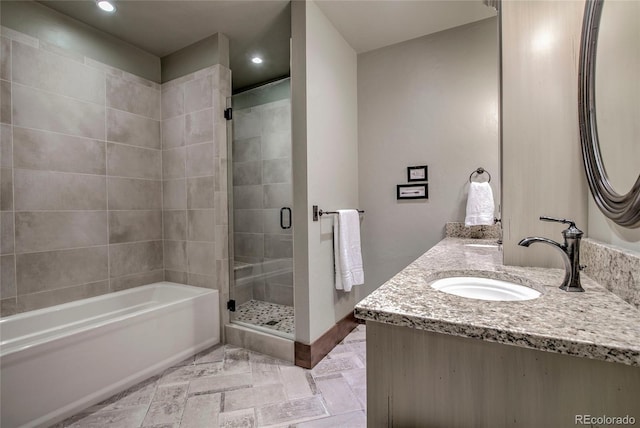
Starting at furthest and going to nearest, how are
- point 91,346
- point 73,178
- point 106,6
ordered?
point 73,178 → point 106,6 → point 91,346

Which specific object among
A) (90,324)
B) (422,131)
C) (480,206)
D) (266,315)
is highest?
(422,131)

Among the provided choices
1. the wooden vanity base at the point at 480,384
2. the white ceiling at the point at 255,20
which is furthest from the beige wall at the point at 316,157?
the wooden vanity base at the point at 480,384

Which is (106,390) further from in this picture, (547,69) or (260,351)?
(547,69)

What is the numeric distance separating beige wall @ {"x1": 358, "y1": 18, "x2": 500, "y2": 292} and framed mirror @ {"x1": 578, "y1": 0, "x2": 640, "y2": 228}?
1.26 meters

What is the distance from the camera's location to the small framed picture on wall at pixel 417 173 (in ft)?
7.68

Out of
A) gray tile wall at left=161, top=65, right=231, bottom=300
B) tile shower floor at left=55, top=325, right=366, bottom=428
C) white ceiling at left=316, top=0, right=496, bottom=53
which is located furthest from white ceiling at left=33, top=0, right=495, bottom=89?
tile shower floor at left=55, top=325, right=366, bottom=428

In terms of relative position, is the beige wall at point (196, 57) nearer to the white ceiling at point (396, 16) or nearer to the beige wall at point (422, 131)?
the white ceiling at point (396, 16)

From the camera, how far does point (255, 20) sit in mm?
2115

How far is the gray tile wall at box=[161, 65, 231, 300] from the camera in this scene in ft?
7.50

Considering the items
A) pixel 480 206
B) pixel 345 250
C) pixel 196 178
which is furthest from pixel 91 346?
pixel 480 206

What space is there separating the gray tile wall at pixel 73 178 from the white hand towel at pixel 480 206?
106 inches

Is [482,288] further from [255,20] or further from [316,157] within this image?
[255,20]
